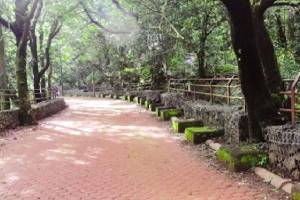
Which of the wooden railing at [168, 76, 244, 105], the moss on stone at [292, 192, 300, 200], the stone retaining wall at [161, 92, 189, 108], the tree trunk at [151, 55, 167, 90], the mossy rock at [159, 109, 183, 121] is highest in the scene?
the tree trunk at [151, 55, 167, 90]

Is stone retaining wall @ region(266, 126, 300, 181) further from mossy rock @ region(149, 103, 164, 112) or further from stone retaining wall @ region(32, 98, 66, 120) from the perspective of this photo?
mossy rock @ region(149, 103, 164, 112)

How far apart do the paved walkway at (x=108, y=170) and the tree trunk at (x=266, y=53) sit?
270 cm

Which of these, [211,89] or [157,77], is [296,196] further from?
[157,77]

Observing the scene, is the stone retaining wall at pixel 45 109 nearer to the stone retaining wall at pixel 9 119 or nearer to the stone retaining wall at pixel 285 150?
the stone retaining wall at pixel 9 119

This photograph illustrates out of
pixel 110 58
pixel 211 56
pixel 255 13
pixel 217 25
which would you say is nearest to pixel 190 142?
pixel 255 13

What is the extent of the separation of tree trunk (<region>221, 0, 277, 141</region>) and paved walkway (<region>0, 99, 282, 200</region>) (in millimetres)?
1468

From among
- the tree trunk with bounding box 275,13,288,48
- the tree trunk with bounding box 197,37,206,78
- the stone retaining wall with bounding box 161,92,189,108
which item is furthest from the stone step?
the tree trunk with bounding box 275,13,288,48

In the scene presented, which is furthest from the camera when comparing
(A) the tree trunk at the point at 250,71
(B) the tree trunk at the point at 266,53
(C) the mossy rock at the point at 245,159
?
(B) the tree trunk at the point at 266,53

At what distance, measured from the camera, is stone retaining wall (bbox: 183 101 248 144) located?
9.43 m

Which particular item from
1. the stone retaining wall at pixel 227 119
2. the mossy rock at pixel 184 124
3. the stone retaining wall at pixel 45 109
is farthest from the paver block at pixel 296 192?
the stone retaining wall at pixel 45 109

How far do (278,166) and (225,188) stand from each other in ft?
3.58

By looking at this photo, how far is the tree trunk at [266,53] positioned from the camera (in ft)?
34.5

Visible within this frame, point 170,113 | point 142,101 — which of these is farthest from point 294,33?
point 142,101

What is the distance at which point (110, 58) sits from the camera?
3975 cm
